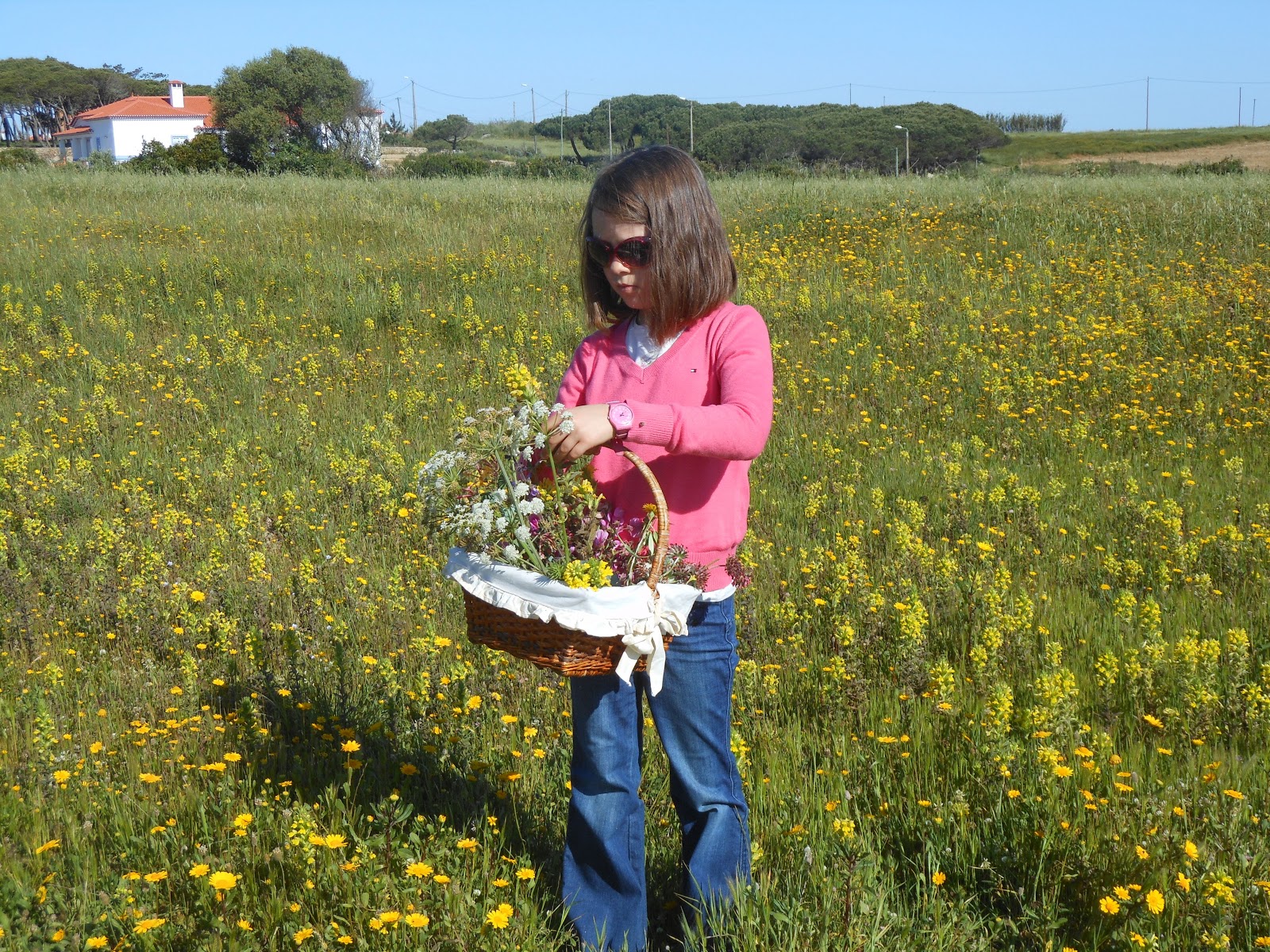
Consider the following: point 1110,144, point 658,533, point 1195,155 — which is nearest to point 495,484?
point 658,533

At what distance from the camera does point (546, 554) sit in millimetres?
2193

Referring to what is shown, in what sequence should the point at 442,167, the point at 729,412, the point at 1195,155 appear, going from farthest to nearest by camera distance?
the point at 1195,155 < the point at 442,167 < the point at 729,412

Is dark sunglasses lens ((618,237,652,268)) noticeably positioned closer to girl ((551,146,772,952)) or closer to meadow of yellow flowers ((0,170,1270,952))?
girl ((551,146,772,952))

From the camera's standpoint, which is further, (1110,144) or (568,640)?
(1110,144)

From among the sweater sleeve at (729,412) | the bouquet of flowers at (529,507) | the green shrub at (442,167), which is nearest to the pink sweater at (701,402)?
the sweater sleeve at (729,412)

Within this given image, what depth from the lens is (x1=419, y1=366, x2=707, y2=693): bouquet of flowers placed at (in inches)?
77.5

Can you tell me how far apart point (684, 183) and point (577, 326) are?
24.1 ft

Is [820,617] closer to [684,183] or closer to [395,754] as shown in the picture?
[395,754]

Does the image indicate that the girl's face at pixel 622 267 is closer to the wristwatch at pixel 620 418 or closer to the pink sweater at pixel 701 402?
the pink sweater at pixel 701 402

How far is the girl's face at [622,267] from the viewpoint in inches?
90.3

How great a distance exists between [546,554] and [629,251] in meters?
0.68

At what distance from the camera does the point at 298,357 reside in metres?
8.77

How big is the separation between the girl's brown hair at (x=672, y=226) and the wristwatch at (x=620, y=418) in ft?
1.21

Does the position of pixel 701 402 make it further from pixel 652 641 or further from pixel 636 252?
pixel 652 641
